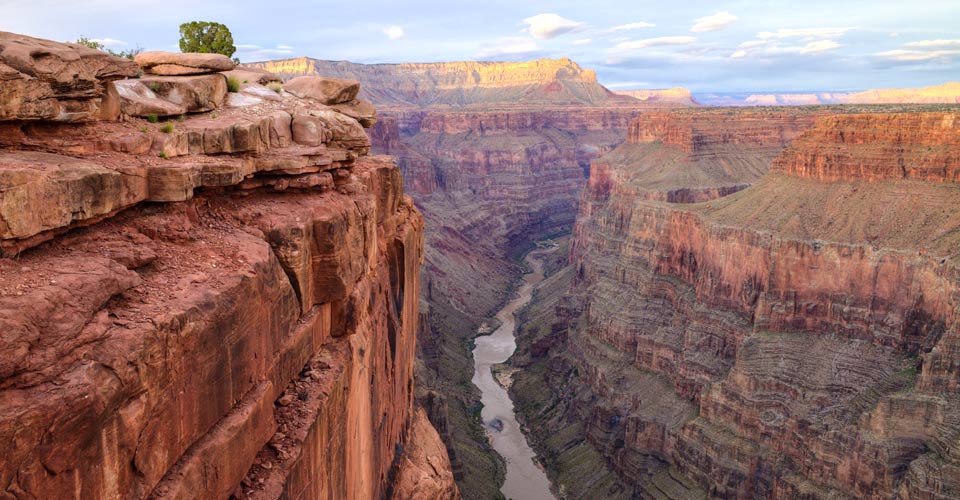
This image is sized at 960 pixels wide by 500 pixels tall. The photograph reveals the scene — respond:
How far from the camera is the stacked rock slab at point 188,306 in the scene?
35.0 feet

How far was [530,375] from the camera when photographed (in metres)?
75.2

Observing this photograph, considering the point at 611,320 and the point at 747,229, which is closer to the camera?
the point at 747,229

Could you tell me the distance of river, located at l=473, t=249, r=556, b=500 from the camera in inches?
2142

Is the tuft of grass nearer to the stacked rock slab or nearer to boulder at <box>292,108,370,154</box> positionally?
the stacked rock slab

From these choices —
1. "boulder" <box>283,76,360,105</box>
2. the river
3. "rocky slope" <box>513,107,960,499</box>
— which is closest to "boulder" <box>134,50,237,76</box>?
"boulder" <box>283,76,360,105</box>

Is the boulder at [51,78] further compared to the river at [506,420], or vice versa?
the river at [506,420]

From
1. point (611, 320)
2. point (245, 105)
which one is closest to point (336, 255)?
point (245, 105)

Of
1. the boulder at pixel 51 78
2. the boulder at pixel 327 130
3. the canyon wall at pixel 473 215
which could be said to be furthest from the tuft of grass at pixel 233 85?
the canyon wall at pixel 473 215

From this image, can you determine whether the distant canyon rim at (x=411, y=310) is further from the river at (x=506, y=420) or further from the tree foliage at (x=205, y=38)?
the tree foliage at (x=205, y=38)

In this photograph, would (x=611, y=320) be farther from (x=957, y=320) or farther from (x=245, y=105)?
(x=245, y=105)

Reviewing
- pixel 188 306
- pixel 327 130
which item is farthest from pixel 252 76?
pixel 188 306

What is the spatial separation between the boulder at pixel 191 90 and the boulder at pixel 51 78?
3.23 metres

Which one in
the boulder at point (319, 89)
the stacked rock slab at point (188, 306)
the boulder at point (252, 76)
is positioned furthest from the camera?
the boulder at point (319, 89)

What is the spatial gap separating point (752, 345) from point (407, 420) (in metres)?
28.8
